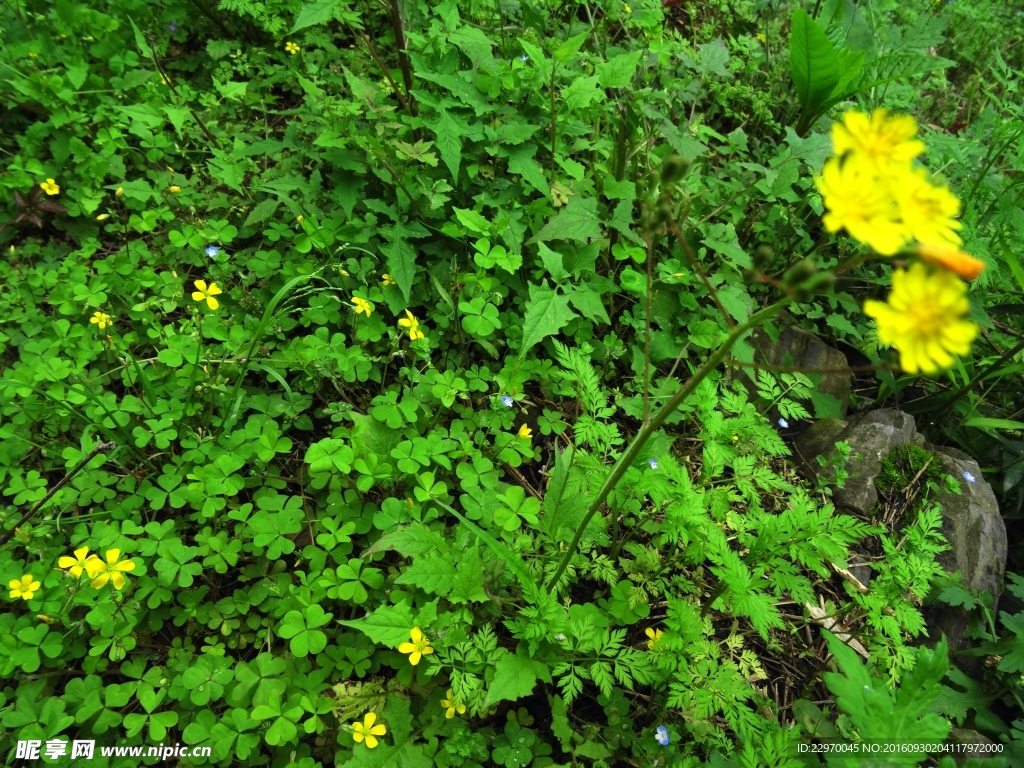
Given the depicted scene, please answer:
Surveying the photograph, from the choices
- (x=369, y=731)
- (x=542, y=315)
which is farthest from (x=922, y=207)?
(x=369, y=731)

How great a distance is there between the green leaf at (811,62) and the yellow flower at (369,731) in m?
3.21

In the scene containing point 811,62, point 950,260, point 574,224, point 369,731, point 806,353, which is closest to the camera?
point 950,260

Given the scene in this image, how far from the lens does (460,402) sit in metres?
2.29

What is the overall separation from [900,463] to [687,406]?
107 centimetres

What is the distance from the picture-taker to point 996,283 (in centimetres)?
258

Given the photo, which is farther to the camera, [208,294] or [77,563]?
[208,294]

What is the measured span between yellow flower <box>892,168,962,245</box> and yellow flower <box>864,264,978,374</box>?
0.06m

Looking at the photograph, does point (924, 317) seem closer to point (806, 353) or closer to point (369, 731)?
point (369, 731)

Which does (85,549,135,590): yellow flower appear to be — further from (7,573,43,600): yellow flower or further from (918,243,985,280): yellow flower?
(918,243,985,280): yellow flower

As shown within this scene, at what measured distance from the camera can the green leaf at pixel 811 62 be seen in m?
2.45

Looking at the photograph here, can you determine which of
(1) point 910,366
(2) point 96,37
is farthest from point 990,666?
(2) point 96,37

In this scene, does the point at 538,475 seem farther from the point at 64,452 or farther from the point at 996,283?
the point at 996,283

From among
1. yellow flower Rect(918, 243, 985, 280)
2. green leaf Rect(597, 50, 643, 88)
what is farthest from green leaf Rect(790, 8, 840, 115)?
yellow flower Rect(918, 243, 985, 280)

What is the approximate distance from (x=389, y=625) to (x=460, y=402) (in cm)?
96
